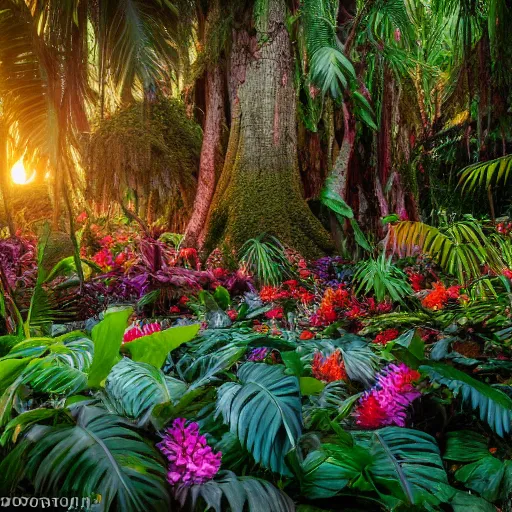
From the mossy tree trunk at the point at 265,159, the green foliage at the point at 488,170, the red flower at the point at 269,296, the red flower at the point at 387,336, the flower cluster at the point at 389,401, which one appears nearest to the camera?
the flower cluster at the point at 389,401

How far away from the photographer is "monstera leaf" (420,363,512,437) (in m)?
1.04

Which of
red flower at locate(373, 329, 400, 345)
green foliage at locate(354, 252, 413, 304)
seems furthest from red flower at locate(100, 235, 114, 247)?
red flower at locate(373, 329, 400, 345)

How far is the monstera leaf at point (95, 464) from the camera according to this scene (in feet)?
2.70

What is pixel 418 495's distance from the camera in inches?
34.0

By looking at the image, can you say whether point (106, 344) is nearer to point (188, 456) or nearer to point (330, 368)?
point (188, 456)

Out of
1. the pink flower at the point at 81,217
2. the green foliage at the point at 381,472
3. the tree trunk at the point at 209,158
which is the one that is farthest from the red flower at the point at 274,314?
the pink flower at the point at 81,217

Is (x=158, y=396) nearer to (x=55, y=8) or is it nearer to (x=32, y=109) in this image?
(x=32, y=109)

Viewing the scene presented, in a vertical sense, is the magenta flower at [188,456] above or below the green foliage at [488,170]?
below

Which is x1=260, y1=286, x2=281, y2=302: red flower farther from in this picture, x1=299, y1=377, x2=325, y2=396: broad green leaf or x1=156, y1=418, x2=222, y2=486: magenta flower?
x1=156, y1=418, x2=222, y2=486: magenta flower

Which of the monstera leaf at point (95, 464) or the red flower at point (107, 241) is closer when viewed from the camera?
the monstera leaf at point (95, 464)

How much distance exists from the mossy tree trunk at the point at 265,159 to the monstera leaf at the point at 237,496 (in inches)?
134

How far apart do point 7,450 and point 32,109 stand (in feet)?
6.59

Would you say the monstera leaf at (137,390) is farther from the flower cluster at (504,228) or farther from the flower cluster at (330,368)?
the flower cluster at (504,228)

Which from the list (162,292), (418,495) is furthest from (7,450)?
(162,292)
